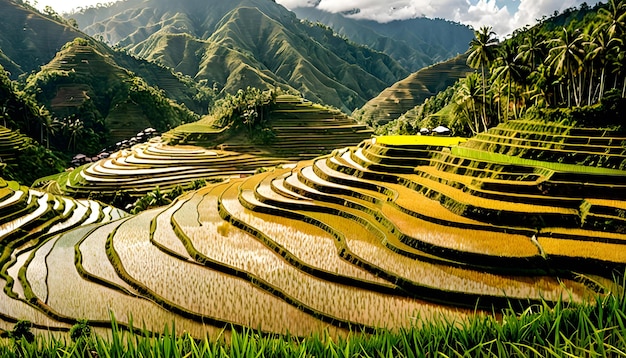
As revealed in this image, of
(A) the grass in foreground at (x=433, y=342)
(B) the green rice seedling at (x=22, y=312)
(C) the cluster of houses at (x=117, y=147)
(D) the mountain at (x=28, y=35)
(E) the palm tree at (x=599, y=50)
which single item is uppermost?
(D) the mountain at (x=28, y=35)

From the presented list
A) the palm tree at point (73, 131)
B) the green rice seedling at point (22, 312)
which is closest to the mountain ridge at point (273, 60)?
the palm tree at point (73, 131)

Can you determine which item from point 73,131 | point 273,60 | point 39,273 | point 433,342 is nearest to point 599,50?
point 433,342

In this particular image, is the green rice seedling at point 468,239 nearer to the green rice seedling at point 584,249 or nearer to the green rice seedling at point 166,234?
the green rice seedling at point 584,249

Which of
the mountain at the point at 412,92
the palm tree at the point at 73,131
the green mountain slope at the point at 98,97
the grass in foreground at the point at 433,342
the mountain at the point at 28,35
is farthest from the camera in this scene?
the mountain at the point at 28,35

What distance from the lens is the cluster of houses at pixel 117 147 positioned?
51.2 metres

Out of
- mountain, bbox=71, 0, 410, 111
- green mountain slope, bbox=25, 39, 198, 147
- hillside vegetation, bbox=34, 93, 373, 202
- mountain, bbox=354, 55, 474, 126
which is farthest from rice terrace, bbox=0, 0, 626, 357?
mountain, bbox=71, 0, 410, 111

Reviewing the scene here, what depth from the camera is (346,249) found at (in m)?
13.5

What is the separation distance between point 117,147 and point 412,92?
62447 mm

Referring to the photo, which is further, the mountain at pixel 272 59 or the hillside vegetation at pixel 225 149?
the mountain at pixel 272 59

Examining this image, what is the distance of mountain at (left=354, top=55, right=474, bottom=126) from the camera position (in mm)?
84006

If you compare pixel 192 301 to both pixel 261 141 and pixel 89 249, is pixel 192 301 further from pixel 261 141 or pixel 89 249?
pixel 261 141

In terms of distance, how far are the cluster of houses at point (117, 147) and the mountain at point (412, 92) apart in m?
40.8

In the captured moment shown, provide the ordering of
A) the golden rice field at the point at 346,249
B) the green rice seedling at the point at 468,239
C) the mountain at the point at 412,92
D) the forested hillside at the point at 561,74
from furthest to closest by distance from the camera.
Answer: the mountain at the point at 412,92 → the forested hillside at the point at 561,74 → the green rice seedling at the point at 468,239 → the golden rice field at the point at 346,249

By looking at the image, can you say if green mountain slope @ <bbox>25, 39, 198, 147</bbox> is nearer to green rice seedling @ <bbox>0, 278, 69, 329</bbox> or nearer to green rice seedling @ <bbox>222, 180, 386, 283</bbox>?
green rice seedling @ <bbox>222, 180, 386, 283</bbox>
